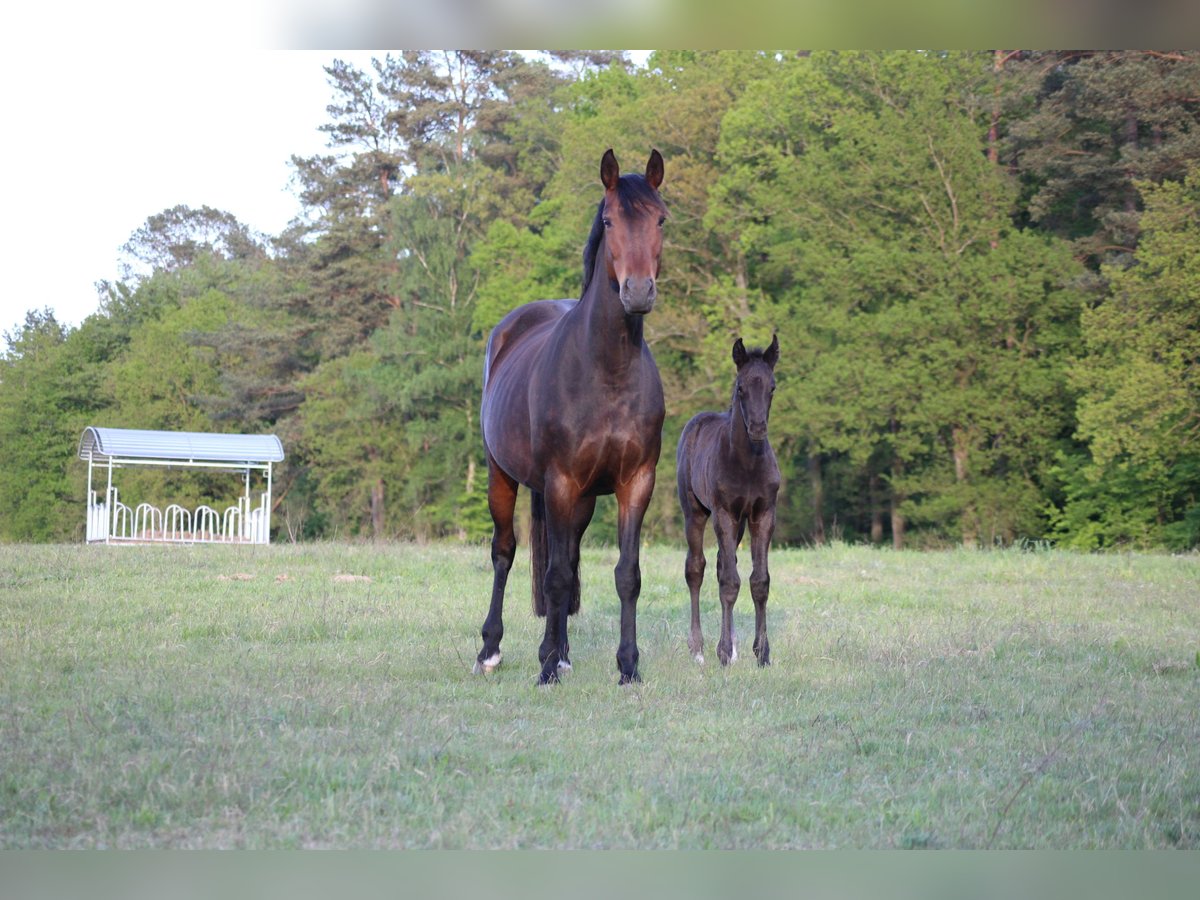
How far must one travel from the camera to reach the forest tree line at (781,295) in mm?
27984

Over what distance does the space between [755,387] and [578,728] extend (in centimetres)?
317

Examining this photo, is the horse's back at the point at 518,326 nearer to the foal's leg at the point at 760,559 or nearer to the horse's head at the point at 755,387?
the horse's head at the point at 755,387

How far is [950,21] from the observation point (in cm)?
163

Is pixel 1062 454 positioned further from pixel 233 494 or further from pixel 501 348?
pixel 233 494

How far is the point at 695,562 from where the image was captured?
8.16 metres

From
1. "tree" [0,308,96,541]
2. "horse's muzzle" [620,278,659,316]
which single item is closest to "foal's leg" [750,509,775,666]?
"horse's muzzle" [620,278,659,316]

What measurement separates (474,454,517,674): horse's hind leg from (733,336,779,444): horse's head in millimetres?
1618

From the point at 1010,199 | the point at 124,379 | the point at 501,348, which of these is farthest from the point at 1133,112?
the point at 124,379

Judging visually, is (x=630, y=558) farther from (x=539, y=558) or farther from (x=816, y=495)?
(x=816, y=495)

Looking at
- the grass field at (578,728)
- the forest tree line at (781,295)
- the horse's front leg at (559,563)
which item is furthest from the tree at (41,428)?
the horse's front leg at (559,563)

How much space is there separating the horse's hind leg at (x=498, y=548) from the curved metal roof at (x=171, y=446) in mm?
19904

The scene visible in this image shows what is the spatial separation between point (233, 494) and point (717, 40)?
44.6 metres

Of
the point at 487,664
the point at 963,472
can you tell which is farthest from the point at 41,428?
the point at 487,664

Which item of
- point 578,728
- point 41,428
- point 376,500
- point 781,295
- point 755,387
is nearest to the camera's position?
point 578,728
